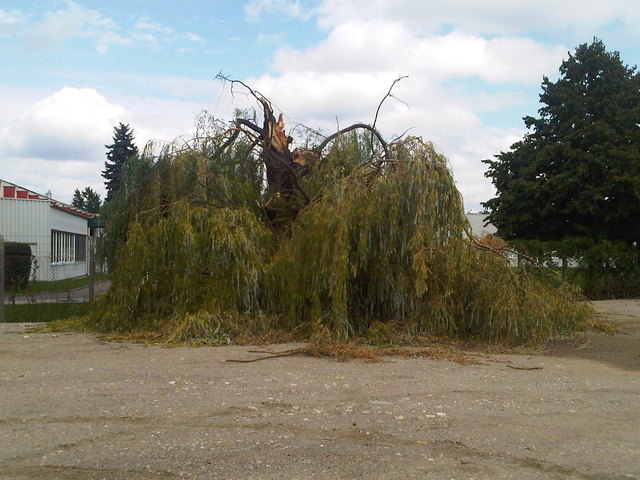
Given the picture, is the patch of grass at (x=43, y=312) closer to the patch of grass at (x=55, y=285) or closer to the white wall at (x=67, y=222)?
the patch of grass at (x=55, y=285)

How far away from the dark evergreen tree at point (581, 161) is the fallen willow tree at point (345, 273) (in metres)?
13.8

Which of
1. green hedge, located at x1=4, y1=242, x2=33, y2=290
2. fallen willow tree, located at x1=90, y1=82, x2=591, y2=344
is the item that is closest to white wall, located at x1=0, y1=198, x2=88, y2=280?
green hedge, located at x1=4, y1=242, x2=33, y2=290

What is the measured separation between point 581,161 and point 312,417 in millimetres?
22352

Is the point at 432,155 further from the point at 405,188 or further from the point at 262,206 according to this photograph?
the point at 262,206

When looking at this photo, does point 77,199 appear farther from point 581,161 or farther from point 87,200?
point 581,161

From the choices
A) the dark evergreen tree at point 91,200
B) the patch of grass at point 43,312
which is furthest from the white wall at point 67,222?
the dark evergreen tree at point 91,200

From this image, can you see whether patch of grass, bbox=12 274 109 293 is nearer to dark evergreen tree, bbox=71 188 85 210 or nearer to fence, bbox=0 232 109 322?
fence, bbox=0 232 109 322

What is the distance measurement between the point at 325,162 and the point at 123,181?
16.8 feet

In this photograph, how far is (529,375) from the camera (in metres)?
8.39

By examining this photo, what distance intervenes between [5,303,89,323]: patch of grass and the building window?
41.1 feet

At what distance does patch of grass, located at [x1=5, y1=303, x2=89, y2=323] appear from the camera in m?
14.1

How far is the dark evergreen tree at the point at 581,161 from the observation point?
24.5m

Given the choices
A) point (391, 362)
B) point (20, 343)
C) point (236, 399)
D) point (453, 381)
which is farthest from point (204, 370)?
point (20, 343)

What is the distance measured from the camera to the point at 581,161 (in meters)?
25.2
